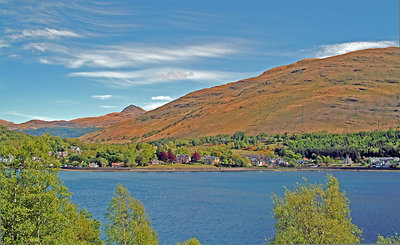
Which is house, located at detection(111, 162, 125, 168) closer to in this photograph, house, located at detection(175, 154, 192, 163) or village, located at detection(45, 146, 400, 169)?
village, located at detection(45, 146, 400, 169)

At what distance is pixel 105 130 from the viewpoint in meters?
149

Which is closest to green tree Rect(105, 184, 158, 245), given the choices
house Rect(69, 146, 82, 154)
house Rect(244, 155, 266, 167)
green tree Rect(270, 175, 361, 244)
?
green tree Rect(270, 175, 361, 244)

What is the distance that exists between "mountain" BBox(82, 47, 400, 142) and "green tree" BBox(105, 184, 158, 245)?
83424mm

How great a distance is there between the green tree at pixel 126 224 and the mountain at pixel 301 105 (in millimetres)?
83424

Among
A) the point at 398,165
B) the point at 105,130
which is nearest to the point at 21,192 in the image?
the point at 398,165

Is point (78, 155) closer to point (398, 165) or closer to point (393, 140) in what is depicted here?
point (398, 165)

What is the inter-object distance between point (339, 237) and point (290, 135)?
265 feet

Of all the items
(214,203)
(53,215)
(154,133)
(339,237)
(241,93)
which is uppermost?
(241,93)

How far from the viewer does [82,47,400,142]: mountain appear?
92562 mm

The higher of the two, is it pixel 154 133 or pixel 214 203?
pixel 154 133

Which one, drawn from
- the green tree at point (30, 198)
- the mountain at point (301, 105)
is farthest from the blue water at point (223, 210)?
the mountain at point (301, 105)

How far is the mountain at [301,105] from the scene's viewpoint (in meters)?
92.6

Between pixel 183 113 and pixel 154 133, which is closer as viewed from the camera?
pixel 154 133

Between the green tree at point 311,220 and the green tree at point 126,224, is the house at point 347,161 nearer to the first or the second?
the green tree at point 311,220
